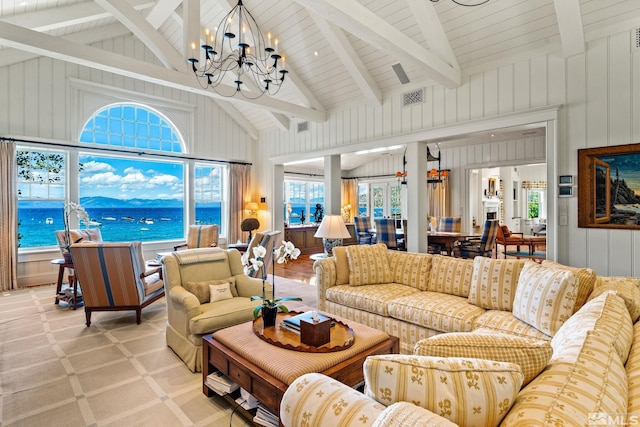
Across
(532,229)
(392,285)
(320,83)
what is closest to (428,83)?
(320,83)

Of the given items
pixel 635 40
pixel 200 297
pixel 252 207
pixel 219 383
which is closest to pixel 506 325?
pixel 219 383

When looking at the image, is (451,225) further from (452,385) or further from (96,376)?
(452,385)

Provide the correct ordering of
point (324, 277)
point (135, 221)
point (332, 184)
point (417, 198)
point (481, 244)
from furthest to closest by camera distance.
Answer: point (135, 221) → point (332, 184) → point (481, 244) → point (417, 198) → point (324, 277)

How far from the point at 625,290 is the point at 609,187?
2.10 m

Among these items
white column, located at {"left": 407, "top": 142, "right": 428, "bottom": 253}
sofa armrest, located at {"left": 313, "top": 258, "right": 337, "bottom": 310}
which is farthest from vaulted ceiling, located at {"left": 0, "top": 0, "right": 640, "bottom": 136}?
sofa armrest, located at {"left": 313, "top": 258, "right": 337, "bottom": 310}

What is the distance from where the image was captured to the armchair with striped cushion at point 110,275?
365 cm

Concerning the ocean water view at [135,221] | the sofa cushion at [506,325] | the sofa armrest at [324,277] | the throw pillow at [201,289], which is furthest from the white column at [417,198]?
the ocean water view at [135,221]

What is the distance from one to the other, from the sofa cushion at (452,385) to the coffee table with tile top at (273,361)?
2.90 ft

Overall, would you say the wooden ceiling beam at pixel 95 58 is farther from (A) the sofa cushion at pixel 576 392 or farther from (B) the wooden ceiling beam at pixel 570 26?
(A) the sofa cushion at pixel 576 392

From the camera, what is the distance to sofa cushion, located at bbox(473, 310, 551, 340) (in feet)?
7.83

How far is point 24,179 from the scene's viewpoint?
5.75 metres

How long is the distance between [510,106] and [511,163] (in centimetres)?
389

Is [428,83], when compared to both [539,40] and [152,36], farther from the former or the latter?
[152,36]

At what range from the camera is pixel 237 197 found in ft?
26.7
